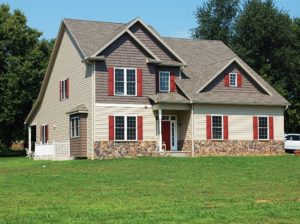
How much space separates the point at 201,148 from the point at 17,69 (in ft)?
65.3

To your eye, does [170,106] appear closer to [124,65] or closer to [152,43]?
[124,65]

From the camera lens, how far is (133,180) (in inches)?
787

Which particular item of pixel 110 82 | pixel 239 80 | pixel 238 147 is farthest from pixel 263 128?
pixel 110 82

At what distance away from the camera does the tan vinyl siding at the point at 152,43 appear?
1373 inches

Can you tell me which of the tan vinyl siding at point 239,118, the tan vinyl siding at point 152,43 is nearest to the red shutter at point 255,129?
the tan vinyl siding at point 239,118

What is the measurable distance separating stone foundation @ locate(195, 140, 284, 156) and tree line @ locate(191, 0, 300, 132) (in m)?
17.1

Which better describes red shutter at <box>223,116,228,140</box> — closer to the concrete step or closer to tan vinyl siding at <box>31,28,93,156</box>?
the concrete step

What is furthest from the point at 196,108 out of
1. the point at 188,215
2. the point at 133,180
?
the point at 188,215

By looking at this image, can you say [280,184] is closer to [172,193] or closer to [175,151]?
[172,193]

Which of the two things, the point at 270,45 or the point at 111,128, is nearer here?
the point at 111,128

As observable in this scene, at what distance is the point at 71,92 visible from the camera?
3628 centimetres

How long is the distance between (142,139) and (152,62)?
470cm

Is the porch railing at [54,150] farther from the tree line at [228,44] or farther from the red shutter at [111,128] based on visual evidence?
the tree line at [228,44]

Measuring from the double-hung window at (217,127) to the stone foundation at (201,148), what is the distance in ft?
1.26
